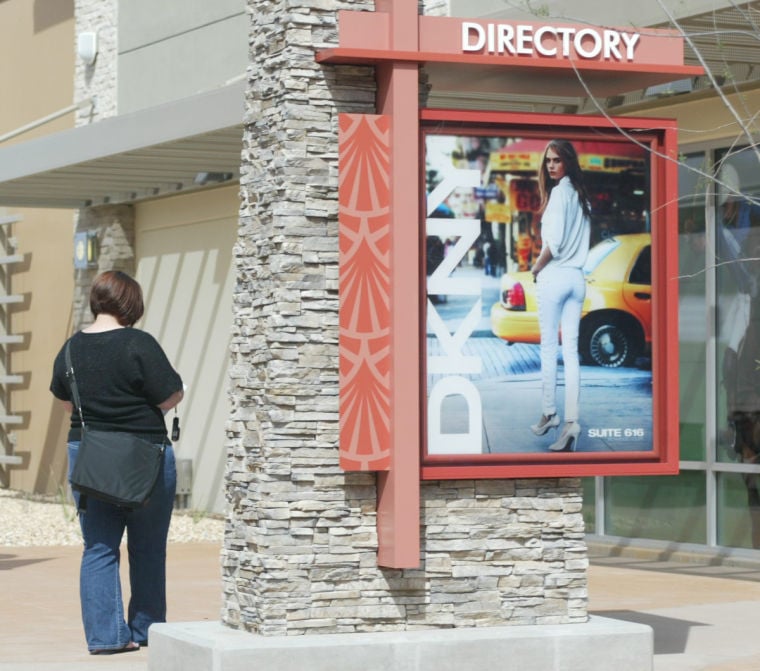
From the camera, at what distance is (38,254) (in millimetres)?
23812

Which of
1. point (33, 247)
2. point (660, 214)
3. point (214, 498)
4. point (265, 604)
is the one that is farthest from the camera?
point (33, 247)

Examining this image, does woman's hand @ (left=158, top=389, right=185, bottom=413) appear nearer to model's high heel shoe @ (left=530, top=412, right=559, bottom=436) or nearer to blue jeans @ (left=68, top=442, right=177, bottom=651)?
blue jeans @ (left=68, top=442, right=177, bottom=651)

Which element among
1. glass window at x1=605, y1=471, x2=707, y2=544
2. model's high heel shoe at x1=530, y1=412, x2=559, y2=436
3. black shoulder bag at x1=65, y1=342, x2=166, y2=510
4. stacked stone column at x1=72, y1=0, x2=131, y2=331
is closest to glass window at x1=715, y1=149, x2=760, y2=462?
glass window at x1=605, y1=471, x2=707, y2=544

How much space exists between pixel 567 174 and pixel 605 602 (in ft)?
13.6

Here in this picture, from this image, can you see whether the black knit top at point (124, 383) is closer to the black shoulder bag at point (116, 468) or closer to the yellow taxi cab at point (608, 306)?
the black shoulder bag at point (116, 468)

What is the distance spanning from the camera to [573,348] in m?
8.19

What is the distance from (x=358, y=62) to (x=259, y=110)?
0.55 meters

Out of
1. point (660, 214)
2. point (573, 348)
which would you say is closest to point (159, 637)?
point (573, 348)

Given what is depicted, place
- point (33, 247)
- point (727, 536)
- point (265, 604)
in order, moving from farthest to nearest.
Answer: point (33, 247) → point (727, 536) → point (265, 604)

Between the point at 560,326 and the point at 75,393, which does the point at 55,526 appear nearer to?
the point at 75,393

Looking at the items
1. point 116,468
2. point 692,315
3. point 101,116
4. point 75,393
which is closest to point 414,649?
point 116,468

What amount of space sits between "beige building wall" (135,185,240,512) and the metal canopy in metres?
0.39

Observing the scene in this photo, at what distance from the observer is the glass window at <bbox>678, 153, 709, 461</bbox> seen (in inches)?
564

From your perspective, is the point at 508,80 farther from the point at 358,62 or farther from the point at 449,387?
the point at 449,387
